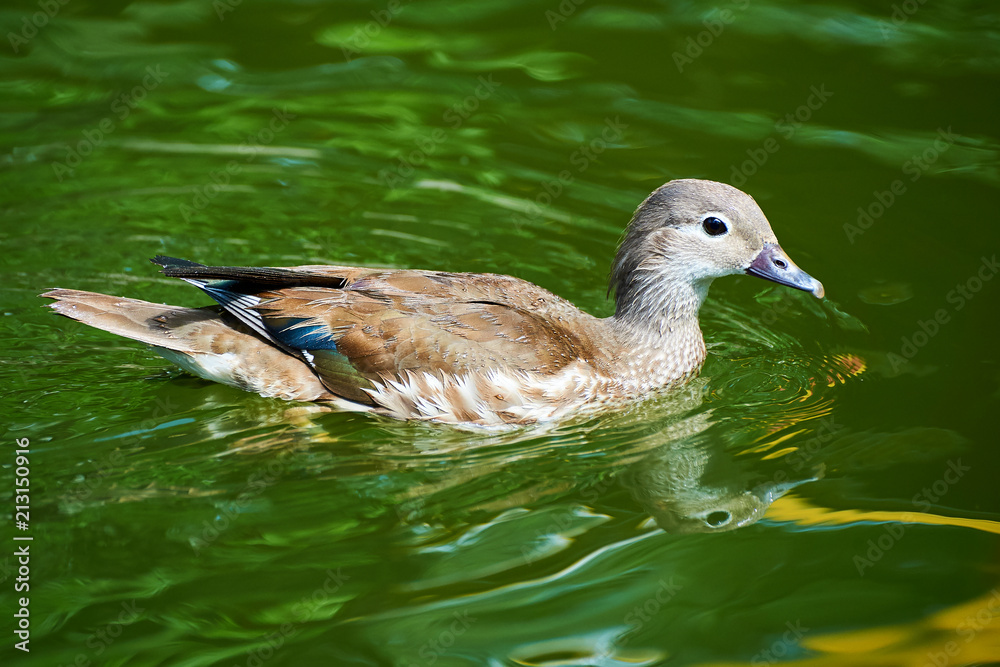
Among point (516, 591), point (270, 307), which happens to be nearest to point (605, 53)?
point (270, 307)

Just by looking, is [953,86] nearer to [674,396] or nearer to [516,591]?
[674,396]

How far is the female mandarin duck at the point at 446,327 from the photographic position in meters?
6.25

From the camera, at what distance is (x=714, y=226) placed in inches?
255

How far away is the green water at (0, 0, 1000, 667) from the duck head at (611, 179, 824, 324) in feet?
2.53

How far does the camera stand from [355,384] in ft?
20.7

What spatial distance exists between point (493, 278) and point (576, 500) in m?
1.80

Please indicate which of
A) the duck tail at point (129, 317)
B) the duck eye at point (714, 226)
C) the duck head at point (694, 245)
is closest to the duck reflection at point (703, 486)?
the duck head at point (694, 245)

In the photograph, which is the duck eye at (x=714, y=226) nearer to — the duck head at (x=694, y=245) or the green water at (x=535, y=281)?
the duck head at (x=694, y=245)

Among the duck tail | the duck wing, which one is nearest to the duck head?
the duck wing

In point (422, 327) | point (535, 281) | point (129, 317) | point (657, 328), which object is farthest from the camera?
point (535, 281)

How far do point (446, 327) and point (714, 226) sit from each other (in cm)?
184

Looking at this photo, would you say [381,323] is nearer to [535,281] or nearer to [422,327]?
[422,327]

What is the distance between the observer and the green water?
495 centimetres

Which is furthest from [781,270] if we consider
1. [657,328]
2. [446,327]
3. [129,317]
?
[129,317]
